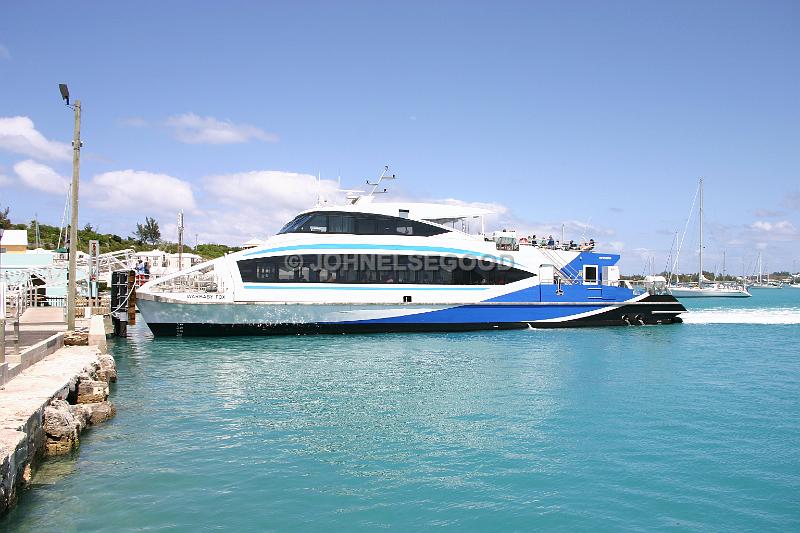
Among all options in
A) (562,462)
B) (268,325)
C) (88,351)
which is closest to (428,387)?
(562,462)

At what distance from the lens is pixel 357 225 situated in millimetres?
23297

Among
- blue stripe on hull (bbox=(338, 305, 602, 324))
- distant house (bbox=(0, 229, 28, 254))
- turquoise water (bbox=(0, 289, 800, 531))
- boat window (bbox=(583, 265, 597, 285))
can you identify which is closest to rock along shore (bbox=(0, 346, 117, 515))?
turquoise water (bbox=(0, 289, 800, 531))

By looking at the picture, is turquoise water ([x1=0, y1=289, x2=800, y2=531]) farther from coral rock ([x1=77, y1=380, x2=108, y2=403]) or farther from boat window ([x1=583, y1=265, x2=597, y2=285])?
boat window ([x1=583, y1=265, x2=597, y2=285])

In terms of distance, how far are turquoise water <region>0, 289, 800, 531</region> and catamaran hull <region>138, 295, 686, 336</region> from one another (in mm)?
3806

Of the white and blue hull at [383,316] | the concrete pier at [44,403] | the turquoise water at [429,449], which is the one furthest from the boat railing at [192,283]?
the concrete pier at [44,403]

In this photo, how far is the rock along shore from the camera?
6.52m

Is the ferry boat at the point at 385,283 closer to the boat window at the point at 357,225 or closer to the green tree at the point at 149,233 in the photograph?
the boat window at the point at 357,225

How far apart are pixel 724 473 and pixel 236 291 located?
656 inches

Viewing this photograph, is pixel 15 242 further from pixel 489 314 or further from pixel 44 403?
pixel 44 403

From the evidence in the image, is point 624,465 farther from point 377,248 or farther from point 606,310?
point 606,310

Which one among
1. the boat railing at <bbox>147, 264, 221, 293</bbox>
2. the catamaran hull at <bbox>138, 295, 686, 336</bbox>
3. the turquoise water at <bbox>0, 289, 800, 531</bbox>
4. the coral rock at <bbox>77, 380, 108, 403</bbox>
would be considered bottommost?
the turquoise water at <bbox>0, 289, 800, 531</bbox>

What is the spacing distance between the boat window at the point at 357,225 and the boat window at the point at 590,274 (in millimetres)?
7197

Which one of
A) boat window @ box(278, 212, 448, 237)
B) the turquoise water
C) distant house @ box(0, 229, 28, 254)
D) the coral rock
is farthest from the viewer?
distant house @ box(0, 229, 28, 254)

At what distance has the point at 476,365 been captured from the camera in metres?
16.7
